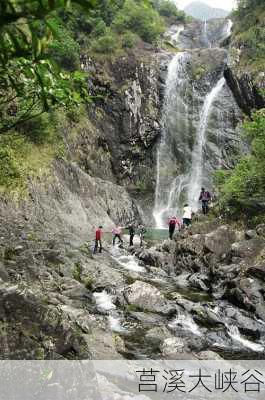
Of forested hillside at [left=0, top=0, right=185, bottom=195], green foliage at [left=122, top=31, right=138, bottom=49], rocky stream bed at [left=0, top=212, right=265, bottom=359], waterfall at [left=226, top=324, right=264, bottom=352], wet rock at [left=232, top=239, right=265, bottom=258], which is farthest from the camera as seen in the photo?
green foliage at [left=122, top=31, right=138, bottom=49]

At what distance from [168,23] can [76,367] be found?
2744 inches

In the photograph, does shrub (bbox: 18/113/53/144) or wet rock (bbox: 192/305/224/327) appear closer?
wet rock (bbox: 192/305/224/327)

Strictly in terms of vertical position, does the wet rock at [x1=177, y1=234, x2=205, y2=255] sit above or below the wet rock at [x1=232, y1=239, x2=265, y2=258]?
below

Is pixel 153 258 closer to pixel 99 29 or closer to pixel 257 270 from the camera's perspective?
pixel 257 270

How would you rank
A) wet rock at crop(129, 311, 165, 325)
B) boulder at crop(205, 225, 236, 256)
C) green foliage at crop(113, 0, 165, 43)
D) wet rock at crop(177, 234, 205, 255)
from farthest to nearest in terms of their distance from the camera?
green foliage at crop(113, 0, 165, 43) → wet rock at crop(177, 234, 205, 255) → boulder at crop(205, 225, 236, 256) → wet rock at crop(129, 311, 165, 325)

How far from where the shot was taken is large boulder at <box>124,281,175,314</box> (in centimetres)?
1366

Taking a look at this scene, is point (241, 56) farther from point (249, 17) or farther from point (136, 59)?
point (136, 59)

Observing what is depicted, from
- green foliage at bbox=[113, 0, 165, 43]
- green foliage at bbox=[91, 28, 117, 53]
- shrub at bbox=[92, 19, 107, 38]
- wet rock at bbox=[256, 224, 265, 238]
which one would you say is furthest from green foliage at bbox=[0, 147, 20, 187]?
green foliage at bbox=[113, 0, 165, 43]

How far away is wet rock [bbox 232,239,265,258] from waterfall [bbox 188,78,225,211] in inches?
837

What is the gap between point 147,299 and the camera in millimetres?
14094

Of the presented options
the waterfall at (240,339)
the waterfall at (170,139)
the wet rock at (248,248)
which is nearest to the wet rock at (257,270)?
the wet rock at (248,248)

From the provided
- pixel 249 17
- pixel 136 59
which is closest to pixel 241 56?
pixel 249 17

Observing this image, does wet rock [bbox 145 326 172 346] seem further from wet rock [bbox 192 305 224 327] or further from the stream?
wet rock [bbox 192 305 224 327]

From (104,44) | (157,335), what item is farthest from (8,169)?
(104,44)
